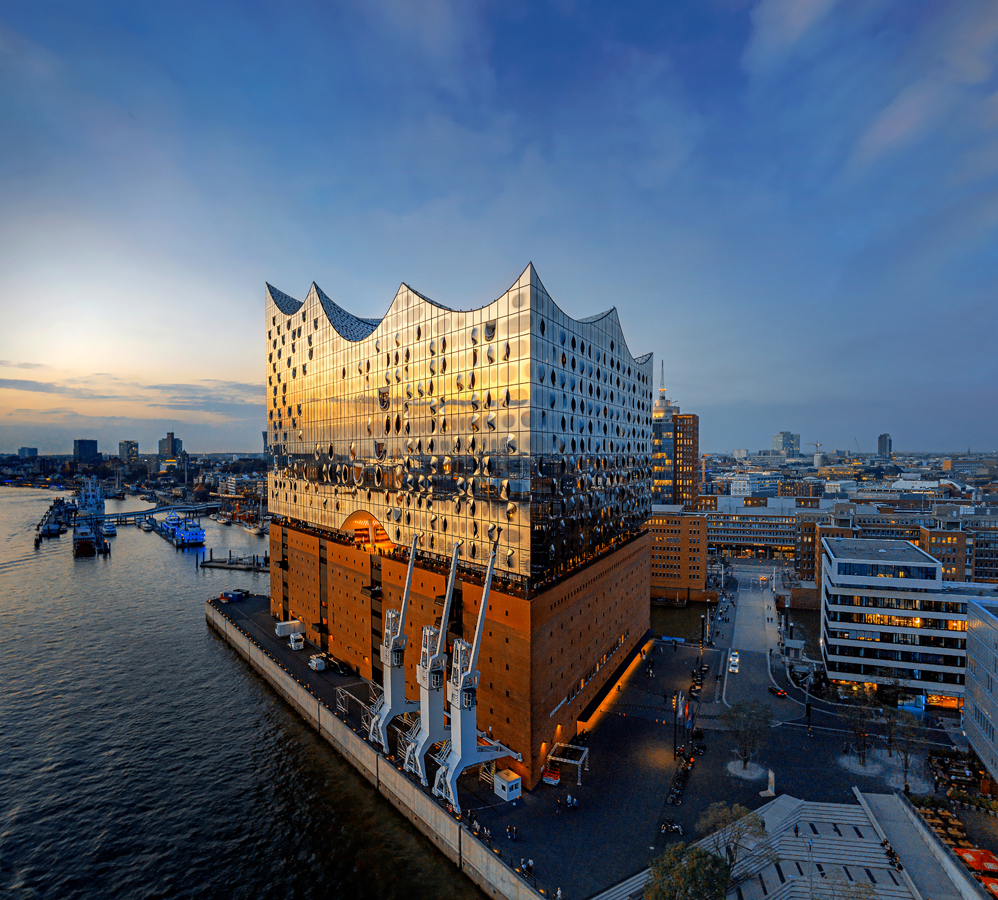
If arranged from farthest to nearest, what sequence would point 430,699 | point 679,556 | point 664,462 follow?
point 664,462 → point 679,556 → point 430,699

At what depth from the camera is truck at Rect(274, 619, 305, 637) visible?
6500cm

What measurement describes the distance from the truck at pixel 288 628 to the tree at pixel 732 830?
49405mm

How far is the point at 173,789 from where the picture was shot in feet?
129

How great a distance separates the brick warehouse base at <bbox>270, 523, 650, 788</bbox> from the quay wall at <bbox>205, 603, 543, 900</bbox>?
222 inches

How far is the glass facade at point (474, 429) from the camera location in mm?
37656

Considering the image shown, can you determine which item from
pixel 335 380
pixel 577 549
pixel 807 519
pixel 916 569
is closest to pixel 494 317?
pixel 577 549

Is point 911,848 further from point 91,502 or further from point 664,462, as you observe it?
point 91,502

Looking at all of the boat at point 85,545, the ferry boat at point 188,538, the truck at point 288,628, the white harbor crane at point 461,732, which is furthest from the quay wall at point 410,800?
the ferry boat at point 188,538

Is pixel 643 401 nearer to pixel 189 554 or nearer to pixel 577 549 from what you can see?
pixel 577 549

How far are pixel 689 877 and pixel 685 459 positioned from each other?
13834cm

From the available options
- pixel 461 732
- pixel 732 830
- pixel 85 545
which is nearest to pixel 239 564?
pixel 85 545

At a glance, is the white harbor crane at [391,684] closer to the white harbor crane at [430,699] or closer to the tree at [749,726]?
the white harbor crane at [430,699]

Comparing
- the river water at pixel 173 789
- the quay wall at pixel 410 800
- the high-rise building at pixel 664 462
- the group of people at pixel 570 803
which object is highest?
the high-rise building at pixel 664 462

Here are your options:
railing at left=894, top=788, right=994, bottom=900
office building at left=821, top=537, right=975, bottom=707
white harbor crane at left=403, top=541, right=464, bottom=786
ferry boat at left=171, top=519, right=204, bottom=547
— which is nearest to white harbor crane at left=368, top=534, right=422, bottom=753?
white harbor crane at left=403, top=541, right=464, bottom=786
